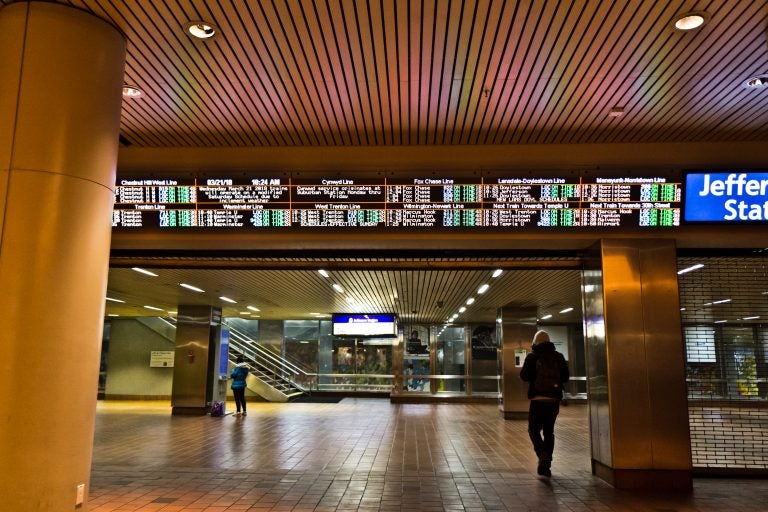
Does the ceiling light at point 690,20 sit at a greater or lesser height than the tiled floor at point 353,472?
greater

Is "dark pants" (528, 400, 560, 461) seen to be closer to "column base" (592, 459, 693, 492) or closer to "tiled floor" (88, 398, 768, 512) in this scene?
"tiled floor" (88, 398, 768, 512)

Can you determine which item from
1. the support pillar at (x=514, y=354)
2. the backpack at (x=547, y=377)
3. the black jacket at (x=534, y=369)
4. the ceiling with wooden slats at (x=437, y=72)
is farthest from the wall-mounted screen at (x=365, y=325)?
the ceiling with wooden slats at (x=437, y=72)

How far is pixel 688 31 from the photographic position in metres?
4.27

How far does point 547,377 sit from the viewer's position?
7.00 m

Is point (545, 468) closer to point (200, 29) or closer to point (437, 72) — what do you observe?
point (437, 72)

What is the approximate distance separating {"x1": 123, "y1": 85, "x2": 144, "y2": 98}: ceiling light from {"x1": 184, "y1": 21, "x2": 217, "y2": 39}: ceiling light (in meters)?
1.21

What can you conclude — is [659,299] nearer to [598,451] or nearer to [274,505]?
[598,451]

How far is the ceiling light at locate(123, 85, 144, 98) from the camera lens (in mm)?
5227

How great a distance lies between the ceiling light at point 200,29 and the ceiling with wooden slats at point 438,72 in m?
0.06

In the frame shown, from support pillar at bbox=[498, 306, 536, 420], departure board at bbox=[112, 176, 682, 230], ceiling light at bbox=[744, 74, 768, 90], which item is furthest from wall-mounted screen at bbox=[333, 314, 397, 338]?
ceiling light at bbox=[744, 74, 768, 90]

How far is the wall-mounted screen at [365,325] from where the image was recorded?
17953 mm

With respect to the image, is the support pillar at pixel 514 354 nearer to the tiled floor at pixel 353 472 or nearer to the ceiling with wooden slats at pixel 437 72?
the tiled floor at pixel 353 472

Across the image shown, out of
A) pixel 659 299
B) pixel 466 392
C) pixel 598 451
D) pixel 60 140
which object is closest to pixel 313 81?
pixel 60 140

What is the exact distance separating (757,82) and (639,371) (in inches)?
122
